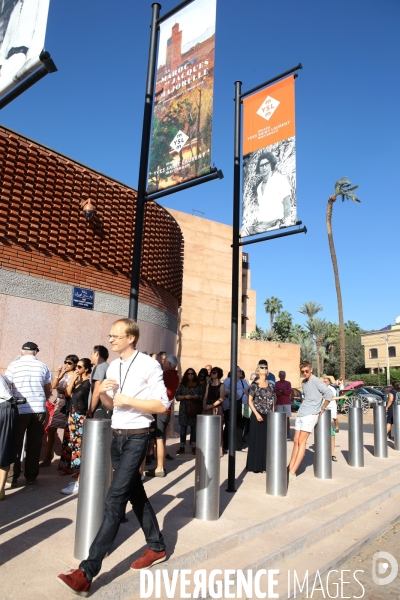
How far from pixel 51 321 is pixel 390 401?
31.8ft

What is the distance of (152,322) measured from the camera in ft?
37.6

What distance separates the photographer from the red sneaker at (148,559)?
11.9 feet

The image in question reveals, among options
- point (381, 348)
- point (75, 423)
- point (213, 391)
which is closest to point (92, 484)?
point (75, 423)

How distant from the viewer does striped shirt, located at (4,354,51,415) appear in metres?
6.10

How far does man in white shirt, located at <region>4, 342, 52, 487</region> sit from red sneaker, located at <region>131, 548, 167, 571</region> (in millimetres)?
3001

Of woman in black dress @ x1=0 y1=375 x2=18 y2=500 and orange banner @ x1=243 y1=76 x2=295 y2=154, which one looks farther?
orange banner @ x1=243 y1=76 x2=295 y2=154

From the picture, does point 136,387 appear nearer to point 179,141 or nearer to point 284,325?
point 179,141

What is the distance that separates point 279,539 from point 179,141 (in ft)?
15.0

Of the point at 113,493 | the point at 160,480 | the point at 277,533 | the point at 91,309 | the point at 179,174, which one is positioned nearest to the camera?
the point at 113,493

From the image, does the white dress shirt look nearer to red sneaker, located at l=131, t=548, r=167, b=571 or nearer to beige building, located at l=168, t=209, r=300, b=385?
red sneaker, located at l=131, t=548, r=167, b=571

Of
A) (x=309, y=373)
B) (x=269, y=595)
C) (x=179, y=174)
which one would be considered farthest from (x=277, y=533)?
(x=179, y=174)

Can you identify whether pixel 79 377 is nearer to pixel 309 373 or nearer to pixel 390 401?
pixel 309 373

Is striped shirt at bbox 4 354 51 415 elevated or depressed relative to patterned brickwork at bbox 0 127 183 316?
depressed

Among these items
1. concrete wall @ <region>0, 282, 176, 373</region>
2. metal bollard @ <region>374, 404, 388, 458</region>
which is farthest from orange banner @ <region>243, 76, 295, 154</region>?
metal bollard @ <region>374, 404, 388, 458</region>
